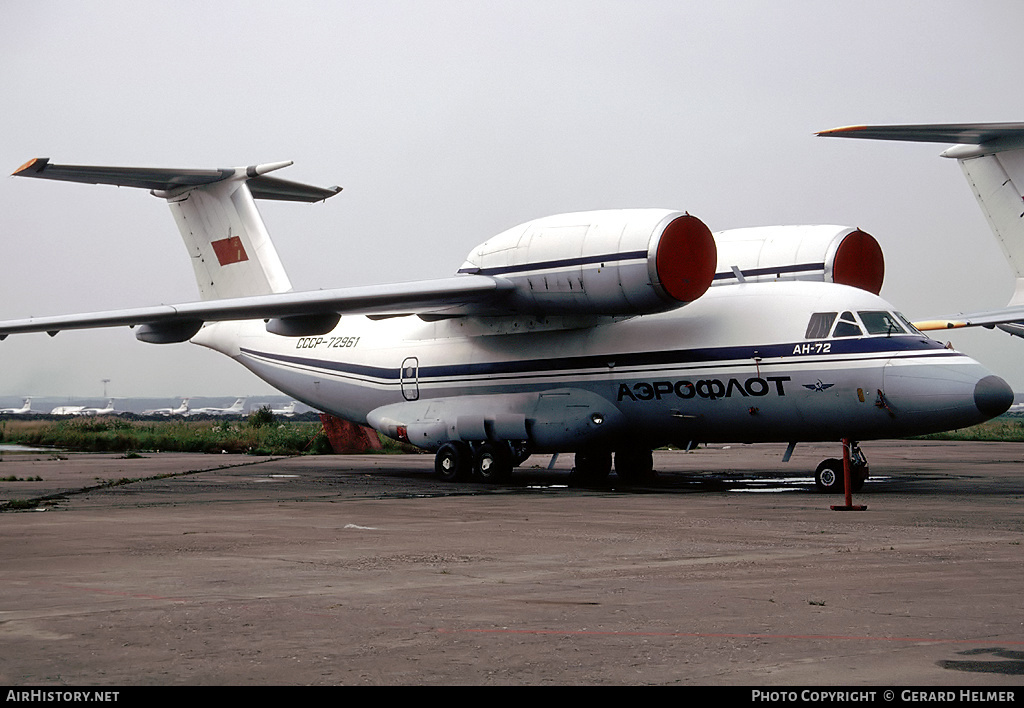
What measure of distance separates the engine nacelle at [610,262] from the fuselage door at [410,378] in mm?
3588

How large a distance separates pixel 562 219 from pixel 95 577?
11666mm

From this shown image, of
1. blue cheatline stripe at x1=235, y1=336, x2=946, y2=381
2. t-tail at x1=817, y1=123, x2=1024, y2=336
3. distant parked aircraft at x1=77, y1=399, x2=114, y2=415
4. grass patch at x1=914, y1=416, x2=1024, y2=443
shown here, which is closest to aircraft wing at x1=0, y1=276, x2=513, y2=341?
blue cheatline stripe at x1=235, y1=336, x2=946, y2=381

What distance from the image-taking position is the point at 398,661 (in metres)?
4.99

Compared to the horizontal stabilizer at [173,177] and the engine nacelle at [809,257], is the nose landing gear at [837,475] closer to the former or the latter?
the engine nacelle at [809,257]

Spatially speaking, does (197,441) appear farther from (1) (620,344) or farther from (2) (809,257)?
(2) (809,257)

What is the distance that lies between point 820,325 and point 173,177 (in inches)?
541


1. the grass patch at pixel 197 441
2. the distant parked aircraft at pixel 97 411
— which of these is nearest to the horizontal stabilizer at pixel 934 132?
the grass patch at pixel 197 441

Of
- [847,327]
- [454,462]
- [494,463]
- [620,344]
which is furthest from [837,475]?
[454,462]

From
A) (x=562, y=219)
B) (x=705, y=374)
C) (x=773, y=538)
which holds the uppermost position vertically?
(x=562, y=219)

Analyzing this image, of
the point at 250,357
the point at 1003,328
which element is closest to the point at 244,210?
the point at 250,357

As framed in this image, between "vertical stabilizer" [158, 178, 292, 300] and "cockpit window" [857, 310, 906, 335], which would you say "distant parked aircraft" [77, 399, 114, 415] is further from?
"cockpit window" [857, 310, 906, 335]

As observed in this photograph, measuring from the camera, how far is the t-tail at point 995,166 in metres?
19.5

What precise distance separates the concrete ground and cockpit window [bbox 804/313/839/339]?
2549 millimetres

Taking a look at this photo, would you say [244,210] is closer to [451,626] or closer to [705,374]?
[705,374]
